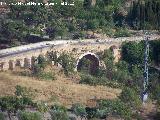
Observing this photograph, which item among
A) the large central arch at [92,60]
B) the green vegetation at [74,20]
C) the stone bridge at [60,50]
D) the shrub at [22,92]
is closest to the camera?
the shrub at [22,92]

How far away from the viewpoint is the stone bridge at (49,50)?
6325 cm

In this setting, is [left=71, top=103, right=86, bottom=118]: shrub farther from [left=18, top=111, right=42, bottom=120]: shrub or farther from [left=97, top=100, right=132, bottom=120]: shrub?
[left=18, top=111, right=42, bottom=120]: shrub

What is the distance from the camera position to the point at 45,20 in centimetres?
7962

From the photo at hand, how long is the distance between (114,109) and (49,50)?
671 inches

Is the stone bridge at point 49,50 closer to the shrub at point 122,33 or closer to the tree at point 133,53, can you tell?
the tree at point 133,53

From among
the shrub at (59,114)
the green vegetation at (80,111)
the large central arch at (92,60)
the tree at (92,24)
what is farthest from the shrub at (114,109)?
the tree at (92,24)

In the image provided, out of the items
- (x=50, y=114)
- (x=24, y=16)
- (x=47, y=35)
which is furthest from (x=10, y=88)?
(x=24, y=16)

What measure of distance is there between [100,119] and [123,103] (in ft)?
9.89

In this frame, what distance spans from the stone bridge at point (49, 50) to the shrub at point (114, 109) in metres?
14.0

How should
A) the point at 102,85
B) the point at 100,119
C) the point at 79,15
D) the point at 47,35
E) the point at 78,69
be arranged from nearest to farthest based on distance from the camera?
1. the point at 100,119
2. the point at 102,85
3. the point at 78,69
4. the point at 47,35
5. the point at 79,15

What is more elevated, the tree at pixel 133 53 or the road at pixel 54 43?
the road at pixel 54 43

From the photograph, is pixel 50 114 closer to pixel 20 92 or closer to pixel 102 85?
pixel 20 92

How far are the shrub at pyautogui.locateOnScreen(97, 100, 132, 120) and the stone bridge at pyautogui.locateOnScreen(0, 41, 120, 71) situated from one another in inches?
552

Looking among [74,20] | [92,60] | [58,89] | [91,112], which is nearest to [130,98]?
[91,112]
